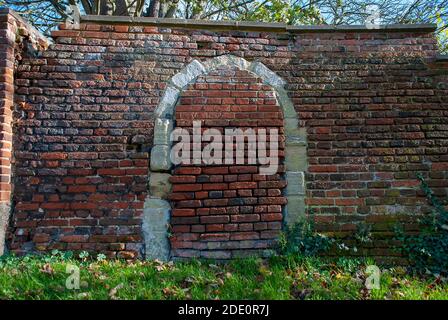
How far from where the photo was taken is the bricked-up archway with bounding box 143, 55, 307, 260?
4.00 meters

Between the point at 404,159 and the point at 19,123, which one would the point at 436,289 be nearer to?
the point at 404,159

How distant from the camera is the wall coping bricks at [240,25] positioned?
4375 millimetres

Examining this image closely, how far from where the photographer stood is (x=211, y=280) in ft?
10.8

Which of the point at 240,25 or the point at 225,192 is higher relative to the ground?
the point at 240,25

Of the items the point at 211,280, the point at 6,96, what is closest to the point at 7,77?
the point at 6,96

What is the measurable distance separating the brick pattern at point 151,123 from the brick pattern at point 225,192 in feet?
1.24

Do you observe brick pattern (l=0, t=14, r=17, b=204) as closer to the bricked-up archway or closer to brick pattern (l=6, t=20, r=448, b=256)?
brick pattern (l=6, t=20, r=448, b=256)

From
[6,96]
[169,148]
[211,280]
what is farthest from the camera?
[169,148]

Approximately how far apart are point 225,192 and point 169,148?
2.60 ft

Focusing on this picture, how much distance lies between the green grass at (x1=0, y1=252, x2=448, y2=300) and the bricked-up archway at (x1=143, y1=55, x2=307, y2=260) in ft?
1.25

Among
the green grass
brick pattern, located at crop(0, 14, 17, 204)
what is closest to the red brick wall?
brick pattern, located at crop(0, 14, 17, 204)

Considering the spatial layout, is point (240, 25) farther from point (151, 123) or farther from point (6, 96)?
point (6, 96)

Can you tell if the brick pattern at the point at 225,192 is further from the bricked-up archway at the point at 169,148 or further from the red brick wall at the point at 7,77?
the red brick wall at the point at 7,77

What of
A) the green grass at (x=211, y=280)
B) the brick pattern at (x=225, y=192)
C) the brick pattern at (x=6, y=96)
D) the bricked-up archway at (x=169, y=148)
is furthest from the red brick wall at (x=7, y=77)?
the brick pattern at (x=225, y=192)
